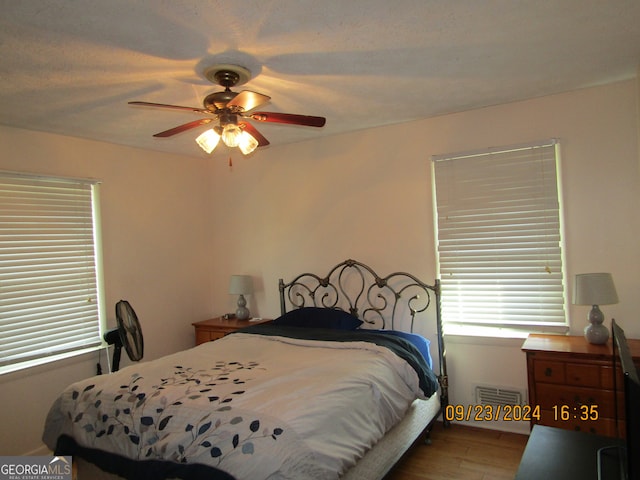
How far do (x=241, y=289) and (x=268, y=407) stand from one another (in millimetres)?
2305

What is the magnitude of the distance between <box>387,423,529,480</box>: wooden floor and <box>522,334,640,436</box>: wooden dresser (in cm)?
38

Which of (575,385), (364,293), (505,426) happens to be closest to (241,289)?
(364,293)

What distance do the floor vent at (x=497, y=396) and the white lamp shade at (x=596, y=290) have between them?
0.92 metres

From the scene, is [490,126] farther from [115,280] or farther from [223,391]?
[115,280]

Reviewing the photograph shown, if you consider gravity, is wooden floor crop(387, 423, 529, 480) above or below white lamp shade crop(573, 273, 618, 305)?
below

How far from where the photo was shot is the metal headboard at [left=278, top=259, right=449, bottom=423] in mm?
3488

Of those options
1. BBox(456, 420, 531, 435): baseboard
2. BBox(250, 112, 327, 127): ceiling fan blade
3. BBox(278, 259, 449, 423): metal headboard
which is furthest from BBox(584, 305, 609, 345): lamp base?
BBox(250, 112, 327, 127): ceiling fan blade

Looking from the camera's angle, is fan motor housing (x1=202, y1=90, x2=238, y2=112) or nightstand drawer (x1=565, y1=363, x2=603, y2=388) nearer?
fan motor housing (x1=202, y1=90, x2=238, y2=112)

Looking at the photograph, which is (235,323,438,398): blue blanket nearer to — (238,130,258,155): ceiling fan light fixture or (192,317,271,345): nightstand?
(192,317,271,345): nightstand

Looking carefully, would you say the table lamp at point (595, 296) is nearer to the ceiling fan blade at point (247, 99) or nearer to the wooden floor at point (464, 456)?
the wooden floor at point (464, 456)

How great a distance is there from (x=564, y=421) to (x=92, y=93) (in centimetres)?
350

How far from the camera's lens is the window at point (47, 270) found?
311 cm

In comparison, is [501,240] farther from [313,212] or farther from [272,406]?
[272,406]
